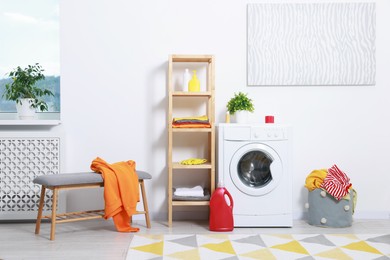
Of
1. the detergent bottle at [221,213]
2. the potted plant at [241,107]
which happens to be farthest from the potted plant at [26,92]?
the detergent bottle at [221,213]

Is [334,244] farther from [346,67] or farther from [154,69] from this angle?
[154,69]

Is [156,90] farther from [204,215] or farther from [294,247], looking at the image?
[294,247]

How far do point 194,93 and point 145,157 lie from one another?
2.30 feet

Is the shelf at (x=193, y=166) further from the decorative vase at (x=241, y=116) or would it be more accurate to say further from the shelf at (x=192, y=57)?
the shelf at (x=192, y=57)

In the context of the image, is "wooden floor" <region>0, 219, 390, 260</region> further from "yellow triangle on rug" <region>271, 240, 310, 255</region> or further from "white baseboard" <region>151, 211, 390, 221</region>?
"yellow triangle on rug" <region>271, 240, 310, 255</region>

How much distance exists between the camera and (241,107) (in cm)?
416

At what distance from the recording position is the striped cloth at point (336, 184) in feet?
13.1

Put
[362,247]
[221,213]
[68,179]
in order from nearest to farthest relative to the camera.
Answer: [362,247], [68,179], [221,213]

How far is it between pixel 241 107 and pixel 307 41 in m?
0.78

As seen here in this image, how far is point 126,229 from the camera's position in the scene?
12.8ft

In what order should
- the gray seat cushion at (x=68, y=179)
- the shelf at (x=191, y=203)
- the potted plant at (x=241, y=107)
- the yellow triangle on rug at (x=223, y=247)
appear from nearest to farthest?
1. the yellow triangle on rug at (x=223, y=247)
2. the gray seat cushion at (x=68, y=179)
3. the shelf at (x=191, y=203)
4. the potted plant at (x=241, y=107)

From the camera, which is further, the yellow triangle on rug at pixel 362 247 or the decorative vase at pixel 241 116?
the decorative vase at pixel 241 116

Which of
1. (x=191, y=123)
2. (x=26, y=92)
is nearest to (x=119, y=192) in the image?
(x=191, y=123)

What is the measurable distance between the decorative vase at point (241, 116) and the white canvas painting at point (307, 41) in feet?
1.05
